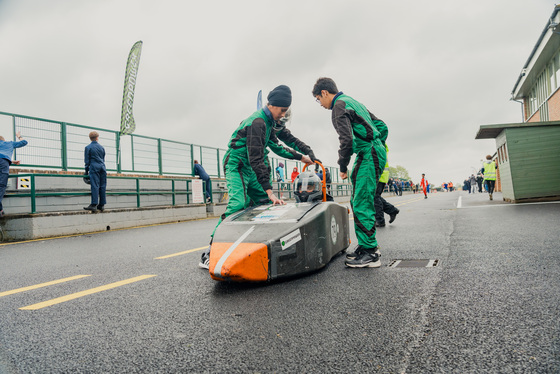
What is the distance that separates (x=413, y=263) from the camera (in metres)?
3.77

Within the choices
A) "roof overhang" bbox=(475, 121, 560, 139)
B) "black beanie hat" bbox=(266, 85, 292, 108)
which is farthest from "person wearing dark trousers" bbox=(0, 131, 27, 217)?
"roof overhang" bbox=(475, 121, 560, 139)

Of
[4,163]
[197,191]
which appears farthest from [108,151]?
[4,163]

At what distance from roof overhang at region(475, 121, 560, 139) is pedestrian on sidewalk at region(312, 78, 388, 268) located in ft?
32.5

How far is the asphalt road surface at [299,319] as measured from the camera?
1.68m

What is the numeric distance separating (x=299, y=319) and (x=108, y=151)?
13.5m

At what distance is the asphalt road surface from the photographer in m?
1.68

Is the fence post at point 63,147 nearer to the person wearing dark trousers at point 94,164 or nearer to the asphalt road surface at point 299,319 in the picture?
the person wearing dark trousers at point 94,164

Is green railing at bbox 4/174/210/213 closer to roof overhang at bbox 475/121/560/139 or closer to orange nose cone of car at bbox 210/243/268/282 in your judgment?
orange nose cone of car at bbox 210/243/268/282

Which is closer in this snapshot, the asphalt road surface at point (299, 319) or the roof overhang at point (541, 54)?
the asphalt road surface at point (299, 319)

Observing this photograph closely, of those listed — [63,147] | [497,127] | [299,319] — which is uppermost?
[63,147]

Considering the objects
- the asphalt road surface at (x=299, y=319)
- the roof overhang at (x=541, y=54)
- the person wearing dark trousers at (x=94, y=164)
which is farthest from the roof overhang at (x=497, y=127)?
the person wearing dark trousers at (x=94, y=164)

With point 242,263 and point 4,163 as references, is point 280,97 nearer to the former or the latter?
point 242,263

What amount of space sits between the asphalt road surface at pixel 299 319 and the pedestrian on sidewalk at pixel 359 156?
30 centimetres

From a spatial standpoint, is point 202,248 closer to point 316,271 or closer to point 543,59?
point 316,271
